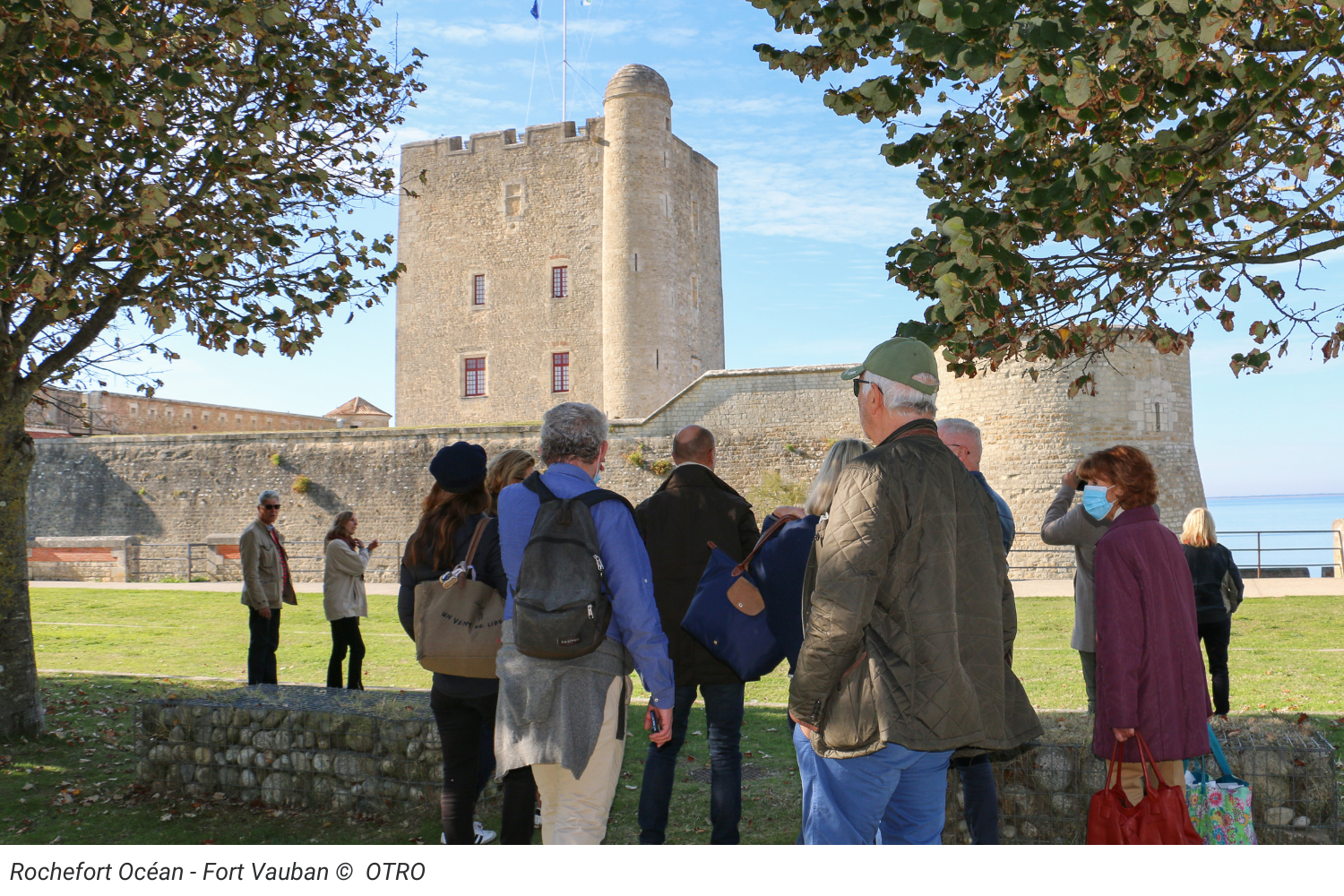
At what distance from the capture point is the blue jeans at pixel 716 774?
3.79 metres

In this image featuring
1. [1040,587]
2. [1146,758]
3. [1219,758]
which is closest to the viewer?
Answer: [1146,758]

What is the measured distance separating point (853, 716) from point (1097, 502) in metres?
1.98

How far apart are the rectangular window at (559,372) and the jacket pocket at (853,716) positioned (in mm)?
30870

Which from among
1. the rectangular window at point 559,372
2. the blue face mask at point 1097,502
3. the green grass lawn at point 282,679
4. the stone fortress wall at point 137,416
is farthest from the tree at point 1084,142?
the stone fortress wall at point 137,416

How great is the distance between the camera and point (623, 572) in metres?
3.04

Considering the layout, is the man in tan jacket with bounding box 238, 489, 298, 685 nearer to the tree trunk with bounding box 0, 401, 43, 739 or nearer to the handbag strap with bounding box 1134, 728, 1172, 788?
the tree trunk with bounding box 0, 401, 43, 739

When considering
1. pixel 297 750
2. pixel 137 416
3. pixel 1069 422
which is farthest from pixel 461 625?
pixel 137 416

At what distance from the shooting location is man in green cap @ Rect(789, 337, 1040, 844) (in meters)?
2.44

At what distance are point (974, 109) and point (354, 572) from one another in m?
5.73

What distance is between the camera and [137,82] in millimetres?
6520

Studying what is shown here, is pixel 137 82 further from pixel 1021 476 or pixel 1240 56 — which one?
pixel 1021 476

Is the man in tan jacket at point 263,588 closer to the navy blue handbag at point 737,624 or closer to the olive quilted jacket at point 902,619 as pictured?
the navy blue handbag at point 737,624

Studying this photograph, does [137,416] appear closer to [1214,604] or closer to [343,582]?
[343,582]

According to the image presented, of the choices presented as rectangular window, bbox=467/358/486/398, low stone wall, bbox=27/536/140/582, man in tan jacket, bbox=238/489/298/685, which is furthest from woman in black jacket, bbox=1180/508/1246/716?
rectangular window, bbox=467/358/486/398
